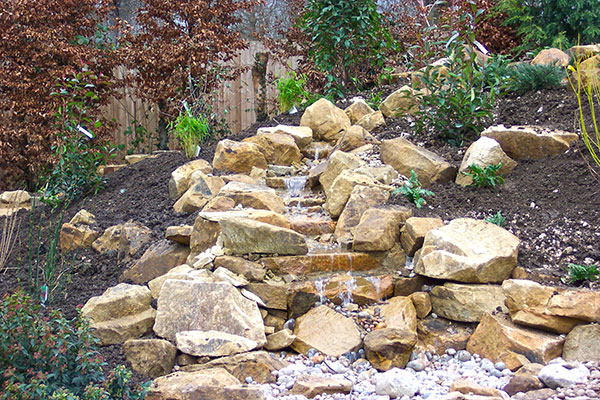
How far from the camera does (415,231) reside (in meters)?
4.34

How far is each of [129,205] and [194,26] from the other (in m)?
4.04

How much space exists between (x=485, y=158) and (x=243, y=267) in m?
2.41

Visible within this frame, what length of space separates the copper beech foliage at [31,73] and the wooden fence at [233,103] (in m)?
1.45

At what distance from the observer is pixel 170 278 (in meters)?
4.07

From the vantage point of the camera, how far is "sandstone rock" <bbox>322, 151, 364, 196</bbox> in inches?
213

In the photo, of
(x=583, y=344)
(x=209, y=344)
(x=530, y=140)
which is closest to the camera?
(x=583, y=344)

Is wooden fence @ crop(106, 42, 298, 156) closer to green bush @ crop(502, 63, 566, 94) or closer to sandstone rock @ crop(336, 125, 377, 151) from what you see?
sandstone rock @ crop(336, 125, 377, 151)

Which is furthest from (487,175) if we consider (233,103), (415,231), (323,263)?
(233,103)

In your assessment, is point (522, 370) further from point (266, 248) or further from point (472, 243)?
point (266, 248)

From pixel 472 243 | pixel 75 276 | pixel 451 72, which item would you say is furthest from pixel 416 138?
pixel 75 276

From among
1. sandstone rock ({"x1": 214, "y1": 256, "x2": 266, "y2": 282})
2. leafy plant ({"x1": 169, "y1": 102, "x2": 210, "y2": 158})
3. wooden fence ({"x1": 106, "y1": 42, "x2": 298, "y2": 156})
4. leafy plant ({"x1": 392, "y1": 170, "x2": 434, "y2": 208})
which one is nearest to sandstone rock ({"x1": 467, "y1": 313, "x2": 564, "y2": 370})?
leafy plant ({"x1": 392, "y1": 170, "x2": 434, "y2": 208})

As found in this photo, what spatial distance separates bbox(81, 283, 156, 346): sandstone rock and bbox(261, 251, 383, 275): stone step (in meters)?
0.94

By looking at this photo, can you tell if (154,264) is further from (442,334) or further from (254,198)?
(442,334)

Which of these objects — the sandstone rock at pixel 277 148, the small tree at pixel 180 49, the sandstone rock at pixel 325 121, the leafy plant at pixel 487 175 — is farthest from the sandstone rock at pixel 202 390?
the small tree at pixel 180 49
